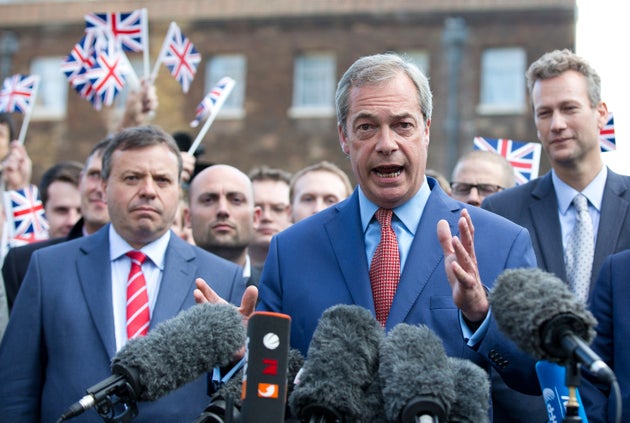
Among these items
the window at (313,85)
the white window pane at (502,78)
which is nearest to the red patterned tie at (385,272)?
the white window pane at (502,78)

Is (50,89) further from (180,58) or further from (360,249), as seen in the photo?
(360,249)

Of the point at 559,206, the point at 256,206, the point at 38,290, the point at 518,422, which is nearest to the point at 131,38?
the point at 256,206

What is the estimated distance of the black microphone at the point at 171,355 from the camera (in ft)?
10.7

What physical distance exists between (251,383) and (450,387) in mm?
610

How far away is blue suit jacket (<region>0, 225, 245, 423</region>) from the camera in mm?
4922

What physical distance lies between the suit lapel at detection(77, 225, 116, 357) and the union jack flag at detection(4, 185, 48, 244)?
12.0 ft

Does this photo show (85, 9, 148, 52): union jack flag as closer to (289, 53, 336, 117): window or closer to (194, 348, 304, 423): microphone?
(194, 348, 304, 423): microphone

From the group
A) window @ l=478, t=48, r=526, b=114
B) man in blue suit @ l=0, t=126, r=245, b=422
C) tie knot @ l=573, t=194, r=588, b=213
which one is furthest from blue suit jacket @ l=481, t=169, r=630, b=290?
window @ l=478, t=48, r=526, b=114

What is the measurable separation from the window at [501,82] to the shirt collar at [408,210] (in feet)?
69.6

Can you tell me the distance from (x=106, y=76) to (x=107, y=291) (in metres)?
3.91

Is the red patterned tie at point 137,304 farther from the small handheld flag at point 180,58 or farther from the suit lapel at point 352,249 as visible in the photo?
the small handheld flag at point 180,58

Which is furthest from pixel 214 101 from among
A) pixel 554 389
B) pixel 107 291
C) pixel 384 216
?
pixel 554 389

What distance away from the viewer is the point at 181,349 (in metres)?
3.46

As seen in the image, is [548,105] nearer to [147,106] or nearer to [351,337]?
[351,337]
